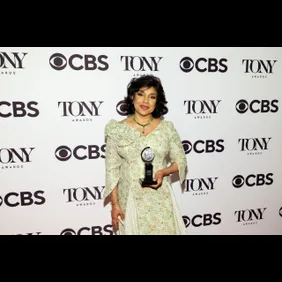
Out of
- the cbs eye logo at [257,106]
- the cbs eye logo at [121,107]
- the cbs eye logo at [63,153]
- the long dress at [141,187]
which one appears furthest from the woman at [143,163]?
the cbs eye logo at [257,106]

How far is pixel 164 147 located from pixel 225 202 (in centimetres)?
113

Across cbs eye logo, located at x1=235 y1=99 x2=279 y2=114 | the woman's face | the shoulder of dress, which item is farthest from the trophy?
cbs eye logo, located at x1=235 y1=99 x2=279 y2=114

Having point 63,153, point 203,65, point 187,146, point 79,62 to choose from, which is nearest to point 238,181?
point 187,146

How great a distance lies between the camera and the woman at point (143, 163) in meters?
1.70

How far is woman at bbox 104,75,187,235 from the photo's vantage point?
170 cm

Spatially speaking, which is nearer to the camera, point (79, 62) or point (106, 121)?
point (79, 62)

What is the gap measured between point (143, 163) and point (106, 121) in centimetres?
61

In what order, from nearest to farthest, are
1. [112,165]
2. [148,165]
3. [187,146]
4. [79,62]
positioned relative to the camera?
[148,165]
[112,165]
[79,62]
[187,146]

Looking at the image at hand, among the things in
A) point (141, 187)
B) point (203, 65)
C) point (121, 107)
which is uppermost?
point (203, 65)

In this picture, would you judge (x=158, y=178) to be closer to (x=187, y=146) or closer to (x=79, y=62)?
(x=187, y=146)

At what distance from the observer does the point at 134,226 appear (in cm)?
171

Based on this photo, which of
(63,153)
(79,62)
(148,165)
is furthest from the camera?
(63,153)

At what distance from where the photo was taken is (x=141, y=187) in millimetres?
1716

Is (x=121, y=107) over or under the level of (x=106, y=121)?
over
